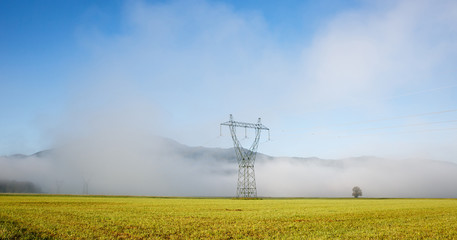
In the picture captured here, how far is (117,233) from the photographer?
22031 millimetres

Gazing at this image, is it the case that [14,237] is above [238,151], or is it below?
below

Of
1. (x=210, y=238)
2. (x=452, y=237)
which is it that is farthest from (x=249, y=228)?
(x=452, y=237)

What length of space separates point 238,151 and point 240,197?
541 inches

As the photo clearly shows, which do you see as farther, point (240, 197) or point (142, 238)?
point (240, 197)

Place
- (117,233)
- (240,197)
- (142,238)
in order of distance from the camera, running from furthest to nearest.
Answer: (240,197) → (117,233) → (142,238)

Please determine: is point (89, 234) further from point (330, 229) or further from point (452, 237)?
point (452, 237)

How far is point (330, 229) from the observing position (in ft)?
80.7

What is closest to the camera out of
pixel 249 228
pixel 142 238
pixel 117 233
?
pixel 142 238

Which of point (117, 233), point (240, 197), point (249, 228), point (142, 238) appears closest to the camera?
point (142, 238)

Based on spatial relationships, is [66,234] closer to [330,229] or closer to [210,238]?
[210,238]

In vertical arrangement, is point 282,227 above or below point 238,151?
below

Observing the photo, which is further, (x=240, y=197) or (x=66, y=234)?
(x=240, y=197)

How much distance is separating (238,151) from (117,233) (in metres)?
80.5

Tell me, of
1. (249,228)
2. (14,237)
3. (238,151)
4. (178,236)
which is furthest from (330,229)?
(238,151)
